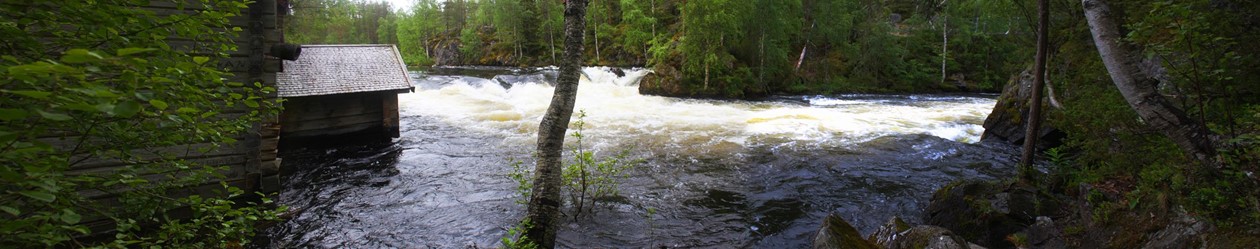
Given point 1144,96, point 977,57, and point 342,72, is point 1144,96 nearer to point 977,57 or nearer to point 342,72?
point 342,72

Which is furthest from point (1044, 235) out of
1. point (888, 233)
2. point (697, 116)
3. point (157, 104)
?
point (697, 116)

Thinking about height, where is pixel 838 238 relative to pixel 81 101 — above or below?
below

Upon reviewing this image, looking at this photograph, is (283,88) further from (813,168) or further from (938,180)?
(938,180)

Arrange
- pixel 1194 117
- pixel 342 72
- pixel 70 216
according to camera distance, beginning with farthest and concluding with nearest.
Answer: pixel 342 72
pixel 1194 117
pixel 70 216

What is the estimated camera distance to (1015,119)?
12.6 meters

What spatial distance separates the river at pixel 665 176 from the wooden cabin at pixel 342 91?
1.60 ft

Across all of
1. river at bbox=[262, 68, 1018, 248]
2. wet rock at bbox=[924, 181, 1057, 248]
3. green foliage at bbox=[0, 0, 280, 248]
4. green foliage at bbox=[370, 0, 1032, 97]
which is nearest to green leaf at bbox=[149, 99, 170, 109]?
green foliage at bbox=[0, 0, 280, 248]

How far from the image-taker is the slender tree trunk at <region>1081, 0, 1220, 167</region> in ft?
13.9

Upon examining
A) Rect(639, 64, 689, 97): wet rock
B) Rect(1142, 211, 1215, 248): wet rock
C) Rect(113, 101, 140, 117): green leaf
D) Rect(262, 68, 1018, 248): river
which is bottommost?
Rect(262, 68, 1018, 248): river

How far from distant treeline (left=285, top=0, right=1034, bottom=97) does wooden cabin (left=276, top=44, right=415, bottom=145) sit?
1250 centimetres

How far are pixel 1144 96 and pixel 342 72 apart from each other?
12951 mm

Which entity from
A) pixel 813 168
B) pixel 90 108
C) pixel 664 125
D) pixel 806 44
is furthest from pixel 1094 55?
pixel 806 44

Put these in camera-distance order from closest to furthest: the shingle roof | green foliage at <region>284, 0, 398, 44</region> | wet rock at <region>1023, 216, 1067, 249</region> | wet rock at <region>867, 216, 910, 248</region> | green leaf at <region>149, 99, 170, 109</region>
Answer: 1. green leaf at <region>149, 99, 170, 109</region>
2. wet rock at <region>1023, 216, 1067, 249</region>
3. wet rock at <region>867, 216, 910, 248</region>
4. the shingle roof
5. green foliage at <region>284, 0, 398, 44</region>

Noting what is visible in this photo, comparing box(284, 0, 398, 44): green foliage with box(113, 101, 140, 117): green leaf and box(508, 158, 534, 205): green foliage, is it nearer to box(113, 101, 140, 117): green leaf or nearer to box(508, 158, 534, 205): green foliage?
box(508, 158, 534, 205): green foliage
